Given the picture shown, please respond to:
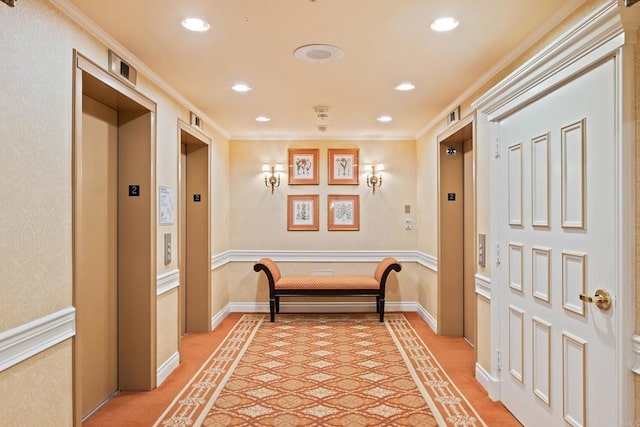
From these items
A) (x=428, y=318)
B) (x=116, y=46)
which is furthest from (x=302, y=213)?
(x=116, y=46)

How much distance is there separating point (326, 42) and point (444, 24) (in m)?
0.76

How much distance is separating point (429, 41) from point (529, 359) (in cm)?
218

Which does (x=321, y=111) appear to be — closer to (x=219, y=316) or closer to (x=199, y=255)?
(x=199, y=255)

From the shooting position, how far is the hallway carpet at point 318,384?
296 cm

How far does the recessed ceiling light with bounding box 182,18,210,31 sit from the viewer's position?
2500 millimetres

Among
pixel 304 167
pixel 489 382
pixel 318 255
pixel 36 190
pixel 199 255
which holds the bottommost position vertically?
pixel 489 382

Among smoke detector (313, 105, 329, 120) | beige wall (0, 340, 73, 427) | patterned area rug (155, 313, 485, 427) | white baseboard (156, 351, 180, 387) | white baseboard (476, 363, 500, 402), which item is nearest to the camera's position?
beige wall (0, 340, 73, 427)

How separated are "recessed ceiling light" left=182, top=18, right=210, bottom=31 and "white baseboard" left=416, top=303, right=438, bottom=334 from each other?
13.5 feet

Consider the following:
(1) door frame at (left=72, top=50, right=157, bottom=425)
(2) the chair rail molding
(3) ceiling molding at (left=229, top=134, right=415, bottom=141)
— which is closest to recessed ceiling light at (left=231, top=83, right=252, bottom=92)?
(1) door frame at (left=72, top=50, right=157, bottom=425)

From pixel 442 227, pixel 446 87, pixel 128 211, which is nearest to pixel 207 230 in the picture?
pixel 128 211

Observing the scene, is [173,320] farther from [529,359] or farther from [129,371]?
[529,359]

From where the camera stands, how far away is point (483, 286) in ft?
11.5

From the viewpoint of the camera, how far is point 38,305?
2.09m

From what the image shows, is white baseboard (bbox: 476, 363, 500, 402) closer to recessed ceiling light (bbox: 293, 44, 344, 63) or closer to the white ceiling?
the white ceiling
